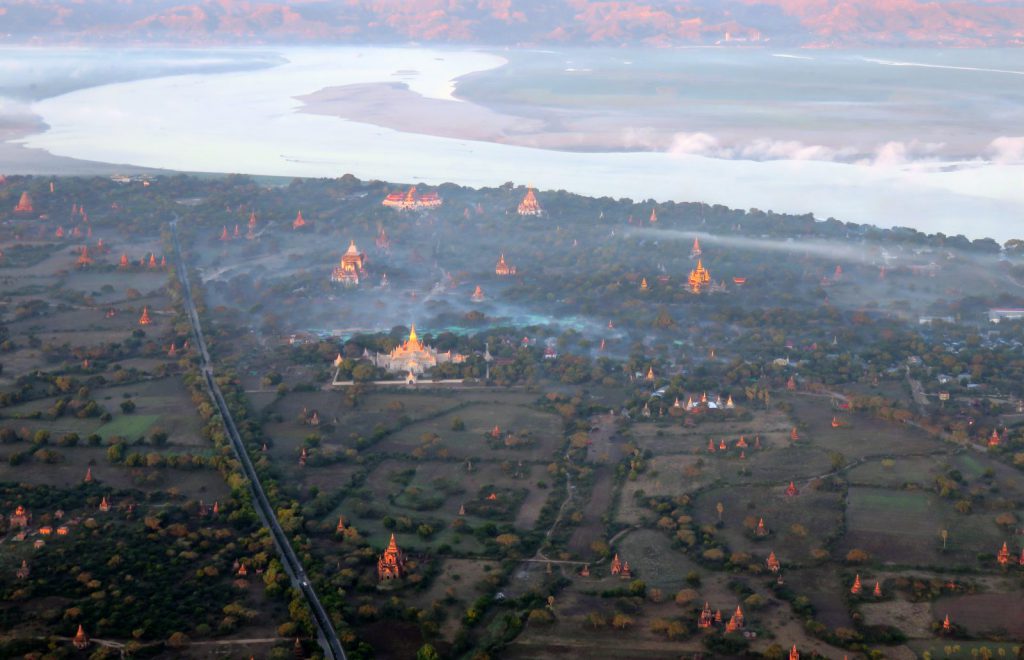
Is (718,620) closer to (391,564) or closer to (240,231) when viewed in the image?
(391,564)

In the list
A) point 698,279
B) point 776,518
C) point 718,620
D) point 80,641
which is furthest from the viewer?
point 698,279

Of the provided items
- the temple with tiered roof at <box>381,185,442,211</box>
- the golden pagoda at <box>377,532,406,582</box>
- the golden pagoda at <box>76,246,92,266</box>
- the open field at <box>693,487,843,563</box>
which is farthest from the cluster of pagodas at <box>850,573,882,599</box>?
the temple with tiered roof at <box>381,185,442,211</box>

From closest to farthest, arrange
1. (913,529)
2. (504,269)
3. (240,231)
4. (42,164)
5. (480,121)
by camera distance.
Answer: (913,529) < (504,269) < (240,231) < (42,164) < (480,121)

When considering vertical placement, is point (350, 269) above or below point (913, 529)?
above

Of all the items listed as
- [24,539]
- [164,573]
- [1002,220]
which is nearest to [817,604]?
[164,573]

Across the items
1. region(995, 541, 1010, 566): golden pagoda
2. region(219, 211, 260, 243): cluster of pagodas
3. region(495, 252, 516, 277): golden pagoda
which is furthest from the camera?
region(219, 211, 260, 243): cluster of pagodas

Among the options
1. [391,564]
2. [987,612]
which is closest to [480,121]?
[391,564]

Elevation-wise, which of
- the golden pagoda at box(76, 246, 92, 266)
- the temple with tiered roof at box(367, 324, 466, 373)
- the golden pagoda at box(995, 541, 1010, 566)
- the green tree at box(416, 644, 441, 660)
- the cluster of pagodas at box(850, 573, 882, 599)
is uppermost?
the golden pagoda at box(76, 246, 92, 266)

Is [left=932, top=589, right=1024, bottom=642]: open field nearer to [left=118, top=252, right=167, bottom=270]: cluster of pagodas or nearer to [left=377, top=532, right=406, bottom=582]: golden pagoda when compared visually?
[left=377, top=532, right=406, bottom=582]: golden pagoda
